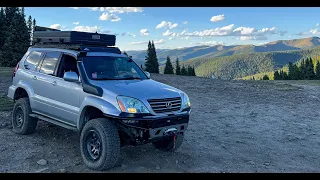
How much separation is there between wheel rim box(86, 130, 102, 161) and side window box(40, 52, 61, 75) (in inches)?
79.8

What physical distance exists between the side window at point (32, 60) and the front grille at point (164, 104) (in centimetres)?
361

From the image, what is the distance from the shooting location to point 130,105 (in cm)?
543

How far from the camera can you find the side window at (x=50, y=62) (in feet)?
23.0

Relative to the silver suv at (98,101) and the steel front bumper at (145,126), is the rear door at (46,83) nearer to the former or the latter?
the silver suv at (98,101)

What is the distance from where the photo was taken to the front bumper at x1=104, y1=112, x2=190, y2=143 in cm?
541

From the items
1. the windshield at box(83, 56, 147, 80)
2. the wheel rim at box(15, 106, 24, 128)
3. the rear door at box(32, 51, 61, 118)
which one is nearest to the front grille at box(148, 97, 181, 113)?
the windshield at box(83, 56, 147, 80)

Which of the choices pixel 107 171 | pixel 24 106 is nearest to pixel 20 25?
pixel 24 106

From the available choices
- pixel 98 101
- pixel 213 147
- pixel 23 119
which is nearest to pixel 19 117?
pixel 23 119

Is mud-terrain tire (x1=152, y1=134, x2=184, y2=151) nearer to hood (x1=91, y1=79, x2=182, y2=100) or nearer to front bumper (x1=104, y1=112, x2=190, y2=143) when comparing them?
front bumper (x1=104, y1=112, x2=190, y2=143)

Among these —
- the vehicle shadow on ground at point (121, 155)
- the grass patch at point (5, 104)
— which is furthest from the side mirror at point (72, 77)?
the grass patch at point (5, 104)

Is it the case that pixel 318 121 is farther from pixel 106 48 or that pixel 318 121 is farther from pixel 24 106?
pixel 24 106

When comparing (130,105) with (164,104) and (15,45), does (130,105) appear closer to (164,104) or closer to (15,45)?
(164,104)
